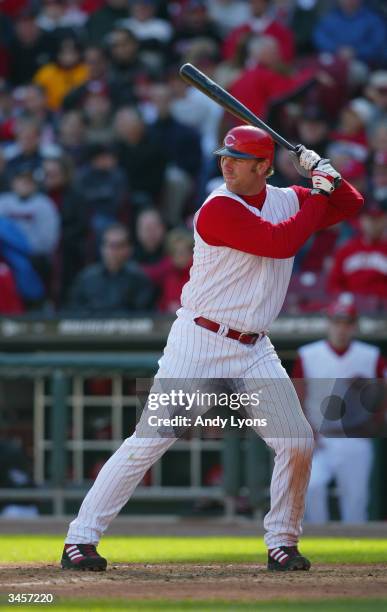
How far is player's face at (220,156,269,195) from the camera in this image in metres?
5.79

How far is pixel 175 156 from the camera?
12.9 metres

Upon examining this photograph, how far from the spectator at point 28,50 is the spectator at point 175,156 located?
2.40 m

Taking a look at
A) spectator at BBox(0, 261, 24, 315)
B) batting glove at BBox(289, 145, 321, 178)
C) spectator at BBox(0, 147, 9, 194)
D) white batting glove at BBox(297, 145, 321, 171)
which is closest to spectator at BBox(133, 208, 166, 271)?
spectator at BBox(0, 261, 24, 315)

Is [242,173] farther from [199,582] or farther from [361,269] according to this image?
[361,269]

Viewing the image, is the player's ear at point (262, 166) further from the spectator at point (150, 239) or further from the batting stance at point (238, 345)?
the spectator at point (150, 239)

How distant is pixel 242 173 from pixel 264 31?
794cm

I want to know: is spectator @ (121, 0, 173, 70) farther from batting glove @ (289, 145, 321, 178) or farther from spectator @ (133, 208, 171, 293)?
batting glove @ (289, 145, 321, 178)

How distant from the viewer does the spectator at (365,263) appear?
34.6 feet

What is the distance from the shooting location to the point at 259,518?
375 inches

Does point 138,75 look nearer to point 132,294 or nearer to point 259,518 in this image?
point 132,294

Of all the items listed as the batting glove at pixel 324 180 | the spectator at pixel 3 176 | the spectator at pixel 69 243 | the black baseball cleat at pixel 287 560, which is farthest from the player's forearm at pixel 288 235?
the spectator at pixel 3 176

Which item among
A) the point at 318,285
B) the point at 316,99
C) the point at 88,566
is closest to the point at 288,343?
the point at 318,285

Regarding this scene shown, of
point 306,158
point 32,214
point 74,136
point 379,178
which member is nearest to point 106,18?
point 74,136

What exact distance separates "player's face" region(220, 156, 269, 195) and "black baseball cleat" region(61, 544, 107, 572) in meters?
1.63
